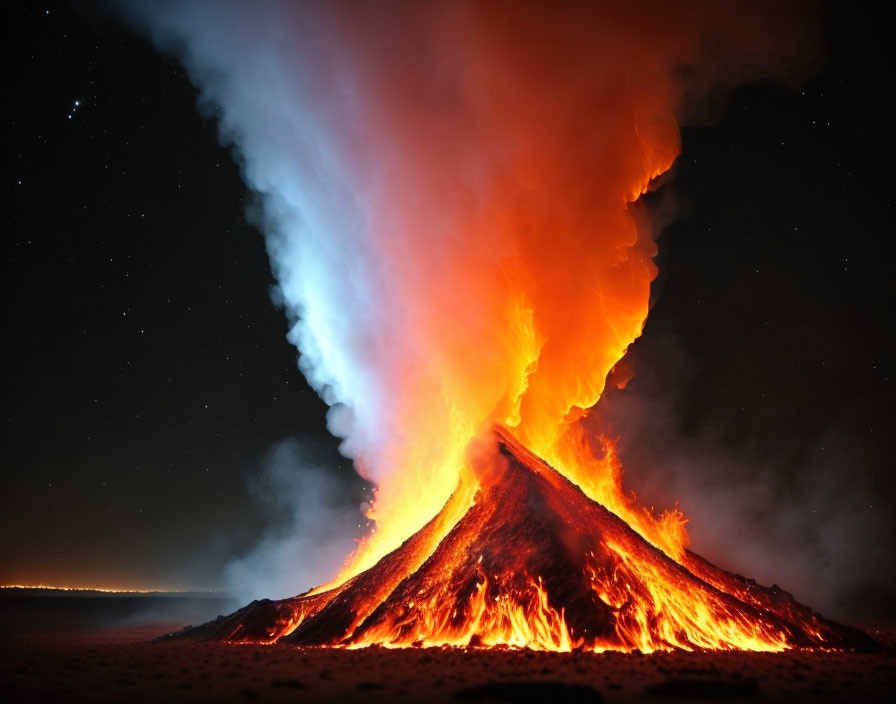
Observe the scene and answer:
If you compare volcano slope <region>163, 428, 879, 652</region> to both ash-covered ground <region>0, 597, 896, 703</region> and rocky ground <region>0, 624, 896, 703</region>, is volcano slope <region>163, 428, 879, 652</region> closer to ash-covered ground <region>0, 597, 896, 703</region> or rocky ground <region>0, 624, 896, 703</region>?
ash-covered ground <region>0, 597, 896, 703</region>

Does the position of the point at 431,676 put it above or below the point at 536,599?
below

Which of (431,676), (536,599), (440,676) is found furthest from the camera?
Result: (536,599)

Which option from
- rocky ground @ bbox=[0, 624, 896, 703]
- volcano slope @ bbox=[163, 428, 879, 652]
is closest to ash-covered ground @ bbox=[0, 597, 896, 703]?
rocky ground @ bbox=[0, 624, 896, 703]

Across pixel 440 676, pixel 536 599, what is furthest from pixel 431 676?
pixel 536 599

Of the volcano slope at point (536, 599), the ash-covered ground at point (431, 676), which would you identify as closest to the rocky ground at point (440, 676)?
the ash-covered ground at point (431, 676)

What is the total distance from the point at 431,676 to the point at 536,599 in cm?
1016

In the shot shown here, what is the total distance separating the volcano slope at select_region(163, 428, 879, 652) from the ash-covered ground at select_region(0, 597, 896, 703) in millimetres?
2408

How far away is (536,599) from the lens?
31031 mm

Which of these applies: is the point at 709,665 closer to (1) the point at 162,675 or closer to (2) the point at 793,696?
(2) the point at 793,696

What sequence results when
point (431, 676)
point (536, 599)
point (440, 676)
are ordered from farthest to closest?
point (536, 599)
point (431, 676)
point (440, 676)

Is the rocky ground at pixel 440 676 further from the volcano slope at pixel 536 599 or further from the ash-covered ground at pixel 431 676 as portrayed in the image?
the volcano slope at pixel 536 599

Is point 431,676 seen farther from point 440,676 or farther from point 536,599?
point 536,599

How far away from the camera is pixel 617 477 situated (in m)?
48.7

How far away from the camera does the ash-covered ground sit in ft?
63.8
